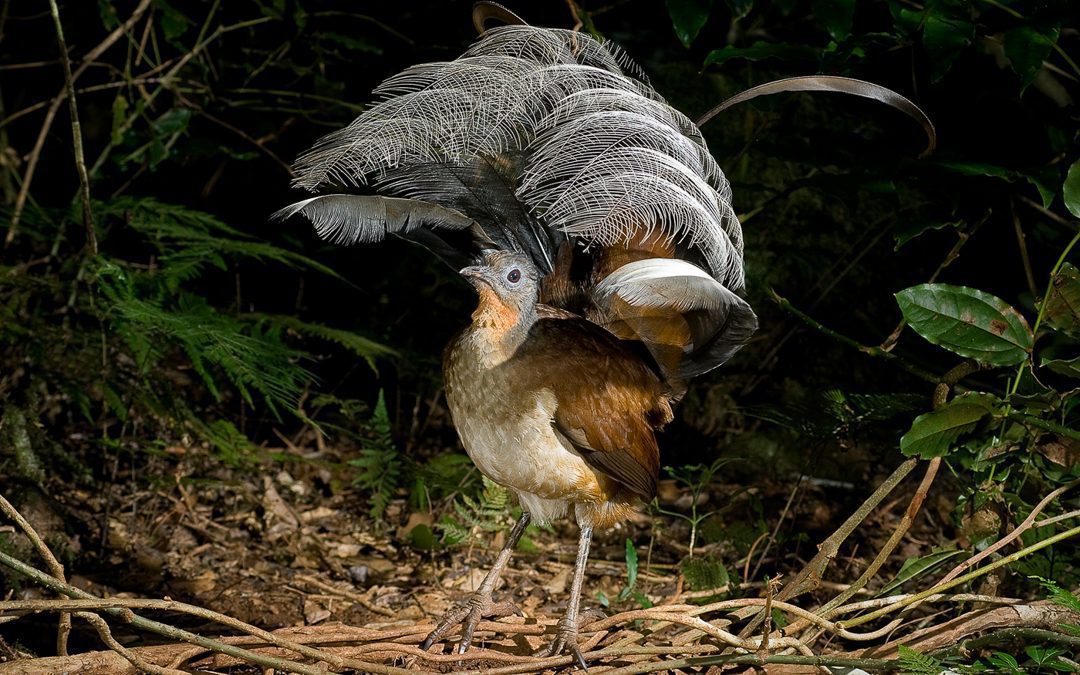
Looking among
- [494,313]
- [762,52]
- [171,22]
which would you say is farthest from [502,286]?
[171,22]

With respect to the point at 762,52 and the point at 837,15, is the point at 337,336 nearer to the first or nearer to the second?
the point at 762,52

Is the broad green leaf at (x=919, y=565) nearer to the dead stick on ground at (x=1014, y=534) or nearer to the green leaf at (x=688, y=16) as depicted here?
the dead stick on ground at (x=1014, y=534)

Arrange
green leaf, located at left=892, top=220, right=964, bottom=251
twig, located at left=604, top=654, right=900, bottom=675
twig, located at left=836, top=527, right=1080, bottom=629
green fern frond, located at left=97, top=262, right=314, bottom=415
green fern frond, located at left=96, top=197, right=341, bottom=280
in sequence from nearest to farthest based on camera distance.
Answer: twig, located at left=604, top=654, right=900, bottom=675, twig, located at left=836, top=527, right=1080, bottom=629, green leaf, located at left=892, top=220, right=964, bottom=251, green fern frond, located at left=97, top=262, right=314, bottom=415, green fern frond, located at left=96, top=197, right=341, bottom=280

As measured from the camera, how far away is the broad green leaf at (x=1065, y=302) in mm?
2605

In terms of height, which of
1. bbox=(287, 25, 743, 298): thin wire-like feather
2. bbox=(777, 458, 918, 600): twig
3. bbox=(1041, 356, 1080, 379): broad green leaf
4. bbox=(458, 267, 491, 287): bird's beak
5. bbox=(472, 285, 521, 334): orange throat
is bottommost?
bbox=(777, 458, 918, 600): twig

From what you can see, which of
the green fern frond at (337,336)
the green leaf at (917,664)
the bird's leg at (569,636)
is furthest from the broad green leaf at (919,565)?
the green fern frond at (337,336)

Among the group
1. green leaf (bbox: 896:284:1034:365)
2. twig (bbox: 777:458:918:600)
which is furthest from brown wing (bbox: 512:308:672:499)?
green leaf (bbox: 896:284:1034:365)

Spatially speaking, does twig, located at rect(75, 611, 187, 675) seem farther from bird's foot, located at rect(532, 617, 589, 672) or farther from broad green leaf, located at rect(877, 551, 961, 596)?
broad green leaf, located at rect(877, 551, 961, 596)

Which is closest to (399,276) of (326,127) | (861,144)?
(326,127)

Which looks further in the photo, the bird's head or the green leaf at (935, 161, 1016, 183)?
the green leaf at (935, 161, 1016, 183)

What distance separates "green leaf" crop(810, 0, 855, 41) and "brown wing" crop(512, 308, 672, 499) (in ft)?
3.34

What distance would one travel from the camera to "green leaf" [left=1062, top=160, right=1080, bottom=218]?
256cm

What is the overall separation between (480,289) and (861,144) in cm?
140

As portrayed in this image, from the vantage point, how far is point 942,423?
2.61m
